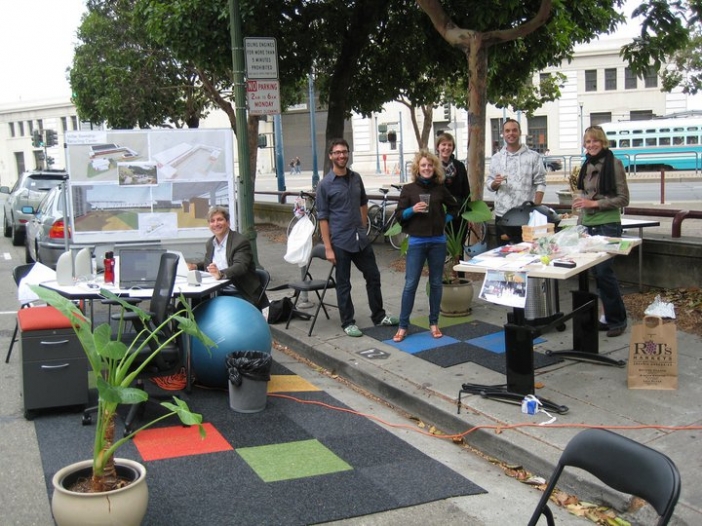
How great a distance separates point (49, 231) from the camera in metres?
11.1

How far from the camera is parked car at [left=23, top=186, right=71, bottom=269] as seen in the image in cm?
1080

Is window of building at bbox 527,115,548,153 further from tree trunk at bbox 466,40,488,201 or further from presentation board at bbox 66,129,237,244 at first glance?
presentation board at bbox 66,129,237,244

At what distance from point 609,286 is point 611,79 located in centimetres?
5228

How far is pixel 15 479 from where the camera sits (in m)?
4.48

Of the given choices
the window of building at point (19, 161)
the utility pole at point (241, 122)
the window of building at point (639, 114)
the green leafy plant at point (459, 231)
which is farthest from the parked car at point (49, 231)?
the window of building at point (19, 161)

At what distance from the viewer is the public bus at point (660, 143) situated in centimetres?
3400

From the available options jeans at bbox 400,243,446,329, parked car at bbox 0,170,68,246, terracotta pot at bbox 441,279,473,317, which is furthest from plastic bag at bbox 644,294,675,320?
parked car at bbox 0,170,68,246

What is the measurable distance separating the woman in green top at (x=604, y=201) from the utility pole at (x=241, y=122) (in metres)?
4.43

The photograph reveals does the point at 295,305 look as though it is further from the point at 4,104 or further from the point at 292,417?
the point at 4,104

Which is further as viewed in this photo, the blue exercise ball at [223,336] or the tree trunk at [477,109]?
the tree trunk at [477,109]

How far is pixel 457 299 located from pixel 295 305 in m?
1.92

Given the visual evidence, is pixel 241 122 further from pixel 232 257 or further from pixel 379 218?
pixel 379 218

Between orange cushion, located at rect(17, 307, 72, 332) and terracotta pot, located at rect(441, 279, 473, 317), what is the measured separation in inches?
164

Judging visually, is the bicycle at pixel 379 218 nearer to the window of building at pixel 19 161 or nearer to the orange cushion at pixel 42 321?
the orange cushion at pixel 42 321
